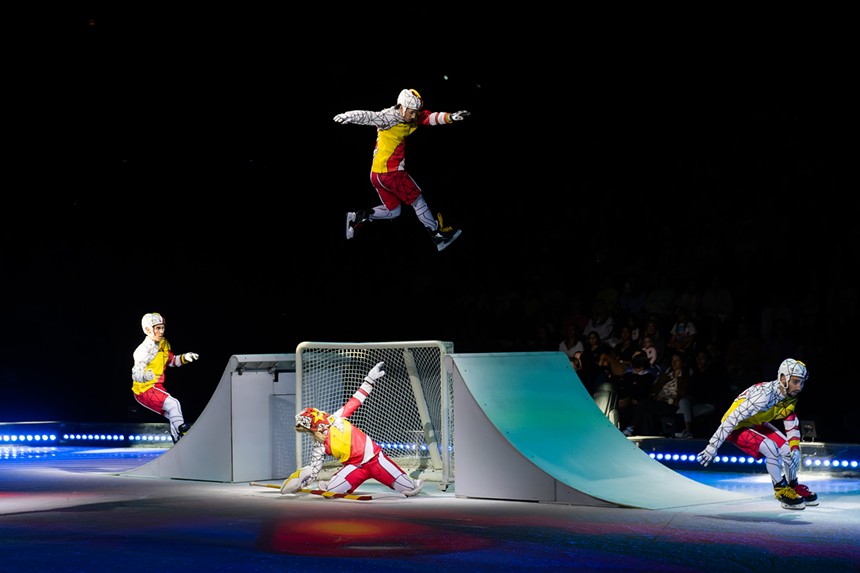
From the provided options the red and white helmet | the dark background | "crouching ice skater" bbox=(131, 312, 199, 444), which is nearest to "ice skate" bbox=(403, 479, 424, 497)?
the red and white helmet

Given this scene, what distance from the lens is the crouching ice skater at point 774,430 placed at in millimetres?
8984

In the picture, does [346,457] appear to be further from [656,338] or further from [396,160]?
[656,338]

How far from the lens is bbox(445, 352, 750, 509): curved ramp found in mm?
9523

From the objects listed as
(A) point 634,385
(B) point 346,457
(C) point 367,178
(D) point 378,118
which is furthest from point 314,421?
(C) point 367,178

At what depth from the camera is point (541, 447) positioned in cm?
1002

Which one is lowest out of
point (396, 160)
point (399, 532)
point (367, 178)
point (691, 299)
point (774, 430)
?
point (399, 532)

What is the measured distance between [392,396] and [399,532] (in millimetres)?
3254

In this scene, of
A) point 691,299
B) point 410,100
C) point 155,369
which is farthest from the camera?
point 691,299

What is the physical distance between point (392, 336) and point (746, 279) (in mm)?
4575

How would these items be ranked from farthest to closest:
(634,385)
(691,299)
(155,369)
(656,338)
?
(691,299), (656,338), (634,385), (155,369)

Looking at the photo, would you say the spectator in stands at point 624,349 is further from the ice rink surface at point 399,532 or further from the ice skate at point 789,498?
the ice skate at point 789,498

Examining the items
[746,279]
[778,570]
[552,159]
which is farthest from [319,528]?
[552,159]

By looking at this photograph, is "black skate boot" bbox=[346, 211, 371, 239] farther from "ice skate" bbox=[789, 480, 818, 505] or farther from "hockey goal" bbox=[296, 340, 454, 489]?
"ice skate" bbox=[789, 480, 818, 505]

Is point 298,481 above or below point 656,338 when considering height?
below
